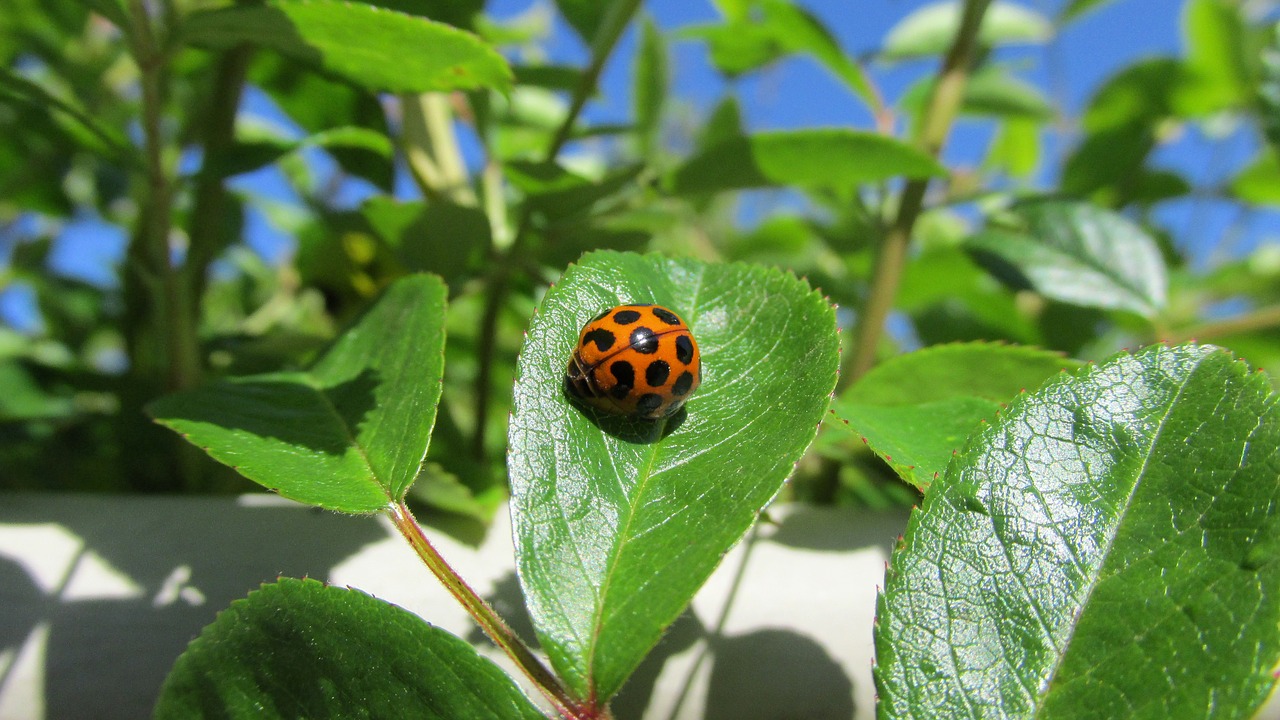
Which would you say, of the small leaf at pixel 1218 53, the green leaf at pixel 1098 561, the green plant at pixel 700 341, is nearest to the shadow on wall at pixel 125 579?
the green plant at pixel 700 341

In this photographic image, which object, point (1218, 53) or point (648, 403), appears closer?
point (648, 403)

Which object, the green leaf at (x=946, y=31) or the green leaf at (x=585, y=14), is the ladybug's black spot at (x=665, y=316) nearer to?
the green leaf at (x=585, y=14)

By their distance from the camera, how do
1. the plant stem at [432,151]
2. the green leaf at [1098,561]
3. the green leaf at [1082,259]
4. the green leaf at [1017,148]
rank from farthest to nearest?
the green leaf at [1017,148] < the plant stem at [432,151] < the green leaf at [1082,259] < the green leaf at [1098,561]

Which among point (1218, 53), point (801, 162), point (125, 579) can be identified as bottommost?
point (125, 579)

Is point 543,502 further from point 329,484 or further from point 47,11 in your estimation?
point 47,11

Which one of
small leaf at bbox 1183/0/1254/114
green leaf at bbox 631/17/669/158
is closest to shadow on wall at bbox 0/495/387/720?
green leaf at bbox 631/17/669/158

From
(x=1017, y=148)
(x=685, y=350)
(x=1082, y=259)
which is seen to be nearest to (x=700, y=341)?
(x=685, y=350)

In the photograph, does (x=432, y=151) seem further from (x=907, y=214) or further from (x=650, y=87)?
(x=907, y=214)
